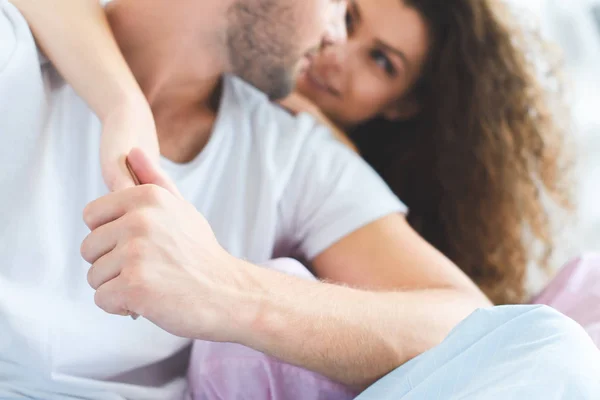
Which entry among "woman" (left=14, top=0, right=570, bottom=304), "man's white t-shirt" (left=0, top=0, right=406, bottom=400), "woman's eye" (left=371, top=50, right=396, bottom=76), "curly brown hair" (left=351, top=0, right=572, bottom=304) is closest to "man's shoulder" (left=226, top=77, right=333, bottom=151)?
"man's white t-shirt" (left=0, top=0, right=406, bottom=400)

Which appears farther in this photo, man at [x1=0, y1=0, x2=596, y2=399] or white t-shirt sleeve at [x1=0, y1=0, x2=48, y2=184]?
white t-shirt sleeve at [x1=0, y1=0, x2=48, y2=184]

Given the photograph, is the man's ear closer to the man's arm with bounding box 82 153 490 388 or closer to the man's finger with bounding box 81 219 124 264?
the man's arm with bounding box 82 153 490 388

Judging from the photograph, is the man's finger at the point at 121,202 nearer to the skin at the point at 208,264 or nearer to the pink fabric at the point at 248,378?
the skin at the point at 208,264

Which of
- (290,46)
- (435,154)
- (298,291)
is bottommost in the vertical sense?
(435,154)

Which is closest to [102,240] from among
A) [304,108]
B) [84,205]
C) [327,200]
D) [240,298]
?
[240,298]

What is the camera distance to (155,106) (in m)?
0.97

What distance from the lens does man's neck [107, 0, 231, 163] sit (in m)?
0.94

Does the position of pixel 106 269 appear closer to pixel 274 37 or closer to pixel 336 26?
pixel 274 37

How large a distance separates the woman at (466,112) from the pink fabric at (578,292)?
162 millimetres

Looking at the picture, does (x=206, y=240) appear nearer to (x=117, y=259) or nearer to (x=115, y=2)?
(x=117, y=259)

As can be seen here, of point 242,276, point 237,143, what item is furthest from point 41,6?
point 242,276

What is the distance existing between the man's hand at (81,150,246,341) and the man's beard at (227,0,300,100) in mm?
399

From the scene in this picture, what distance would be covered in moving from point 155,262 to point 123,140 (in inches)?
6.2

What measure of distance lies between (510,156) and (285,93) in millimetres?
512
